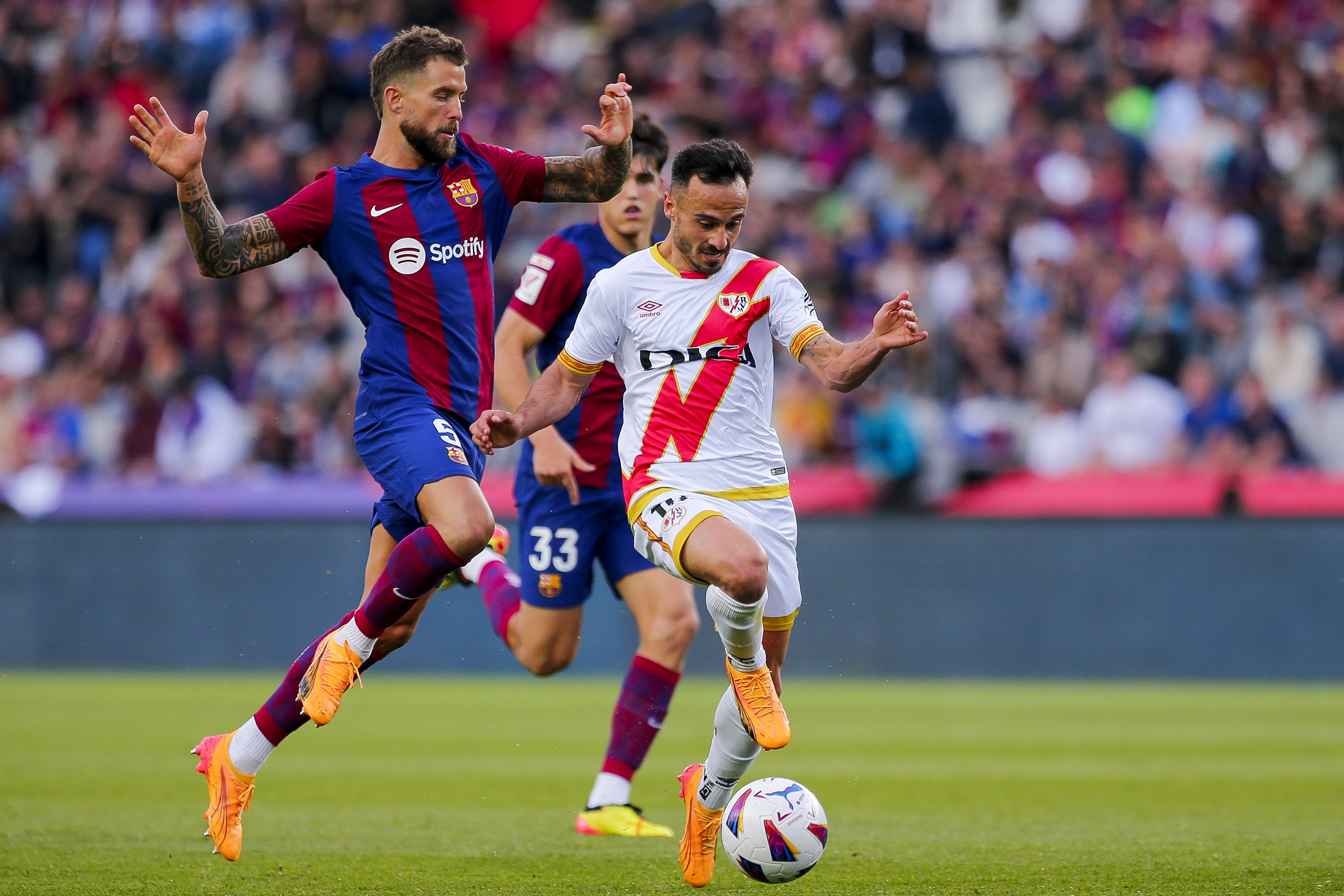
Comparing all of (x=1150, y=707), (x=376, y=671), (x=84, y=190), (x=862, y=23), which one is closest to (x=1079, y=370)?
(x=1150, y=707)

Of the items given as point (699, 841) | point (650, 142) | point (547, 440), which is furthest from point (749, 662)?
point (650, 142)

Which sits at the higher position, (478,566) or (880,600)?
(478,566)

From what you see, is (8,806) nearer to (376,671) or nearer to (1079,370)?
(376,671)

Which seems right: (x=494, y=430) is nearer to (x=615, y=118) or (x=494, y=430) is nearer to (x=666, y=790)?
(x=615, y=118)

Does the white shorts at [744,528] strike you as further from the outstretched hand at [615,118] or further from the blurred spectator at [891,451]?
the blurred spectator at [891,451]

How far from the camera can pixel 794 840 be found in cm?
548

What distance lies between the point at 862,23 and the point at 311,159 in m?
6.31

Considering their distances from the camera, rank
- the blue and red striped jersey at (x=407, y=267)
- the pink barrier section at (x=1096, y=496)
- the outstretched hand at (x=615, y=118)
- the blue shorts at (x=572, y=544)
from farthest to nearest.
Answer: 1. the pink barrier section at (x=1096, y=496)
2. the blue shorts at (x=572, y=544)
3. the outstretched hand at (x=615, y=118)
4. the blue and red striped jersey at (x=407, y=267)

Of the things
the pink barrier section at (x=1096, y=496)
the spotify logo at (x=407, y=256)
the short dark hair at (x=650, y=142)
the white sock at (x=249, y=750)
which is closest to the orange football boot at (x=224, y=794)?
the white sock at (x=249, y=750)

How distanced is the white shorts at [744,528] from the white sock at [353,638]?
1048 mm

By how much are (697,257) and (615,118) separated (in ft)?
2.44

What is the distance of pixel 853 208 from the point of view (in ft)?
55.4

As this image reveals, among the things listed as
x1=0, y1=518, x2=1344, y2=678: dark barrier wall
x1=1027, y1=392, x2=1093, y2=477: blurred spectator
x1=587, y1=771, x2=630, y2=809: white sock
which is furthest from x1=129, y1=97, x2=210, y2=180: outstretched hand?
x1=1027, y1=392, x2=1093, y2=477: blurred spectator

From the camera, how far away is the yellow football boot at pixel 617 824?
696cm
